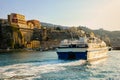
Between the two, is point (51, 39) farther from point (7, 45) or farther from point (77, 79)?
Answer: point (77, 79)

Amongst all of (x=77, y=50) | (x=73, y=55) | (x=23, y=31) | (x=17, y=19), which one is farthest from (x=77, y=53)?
(x=17, y=19)

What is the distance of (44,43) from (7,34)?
25055mm

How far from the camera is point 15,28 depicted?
150 m

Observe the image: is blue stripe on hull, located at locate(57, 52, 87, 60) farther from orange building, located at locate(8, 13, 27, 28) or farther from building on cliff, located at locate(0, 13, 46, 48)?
orange building, located at locate(8, 13, 27, 28)

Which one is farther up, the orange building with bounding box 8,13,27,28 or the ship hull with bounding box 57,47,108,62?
the orange building with bounding box 8,13,27,28

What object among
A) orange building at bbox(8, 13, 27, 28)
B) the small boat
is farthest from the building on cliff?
the small boat

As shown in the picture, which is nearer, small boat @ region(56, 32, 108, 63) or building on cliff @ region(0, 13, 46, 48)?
small boat @ region(56, 32, 108, 63)

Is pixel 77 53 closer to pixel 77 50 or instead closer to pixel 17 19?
pixel 77 50

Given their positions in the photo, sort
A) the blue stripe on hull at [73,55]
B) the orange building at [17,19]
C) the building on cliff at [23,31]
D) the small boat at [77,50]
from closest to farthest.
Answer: the blue stripe on hull at [73,55] < the small boat at [77,50] < the building on cliff at [23,31] < the orange building at [17,19]

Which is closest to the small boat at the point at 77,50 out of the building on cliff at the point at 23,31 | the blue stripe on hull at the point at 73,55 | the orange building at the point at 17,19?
the blue stripe on hull at the point at 73,55

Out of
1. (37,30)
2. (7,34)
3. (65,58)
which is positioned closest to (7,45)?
(7,34)

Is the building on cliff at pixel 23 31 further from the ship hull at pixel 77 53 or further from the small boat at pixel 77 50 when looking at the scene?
the ship hull at pixel 77 53

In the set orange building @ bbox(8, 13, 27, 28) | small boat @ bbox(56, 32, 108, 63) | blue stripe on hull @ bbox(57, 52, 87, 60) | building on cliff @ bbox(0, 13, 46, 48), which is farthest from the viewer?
orange building @ bbox(8, 13, 27, 28)

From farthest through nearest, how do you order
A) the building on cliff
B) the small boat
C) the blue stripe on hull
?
1. the building on cliff
2. the small boat
3. the blue stripe on hull
